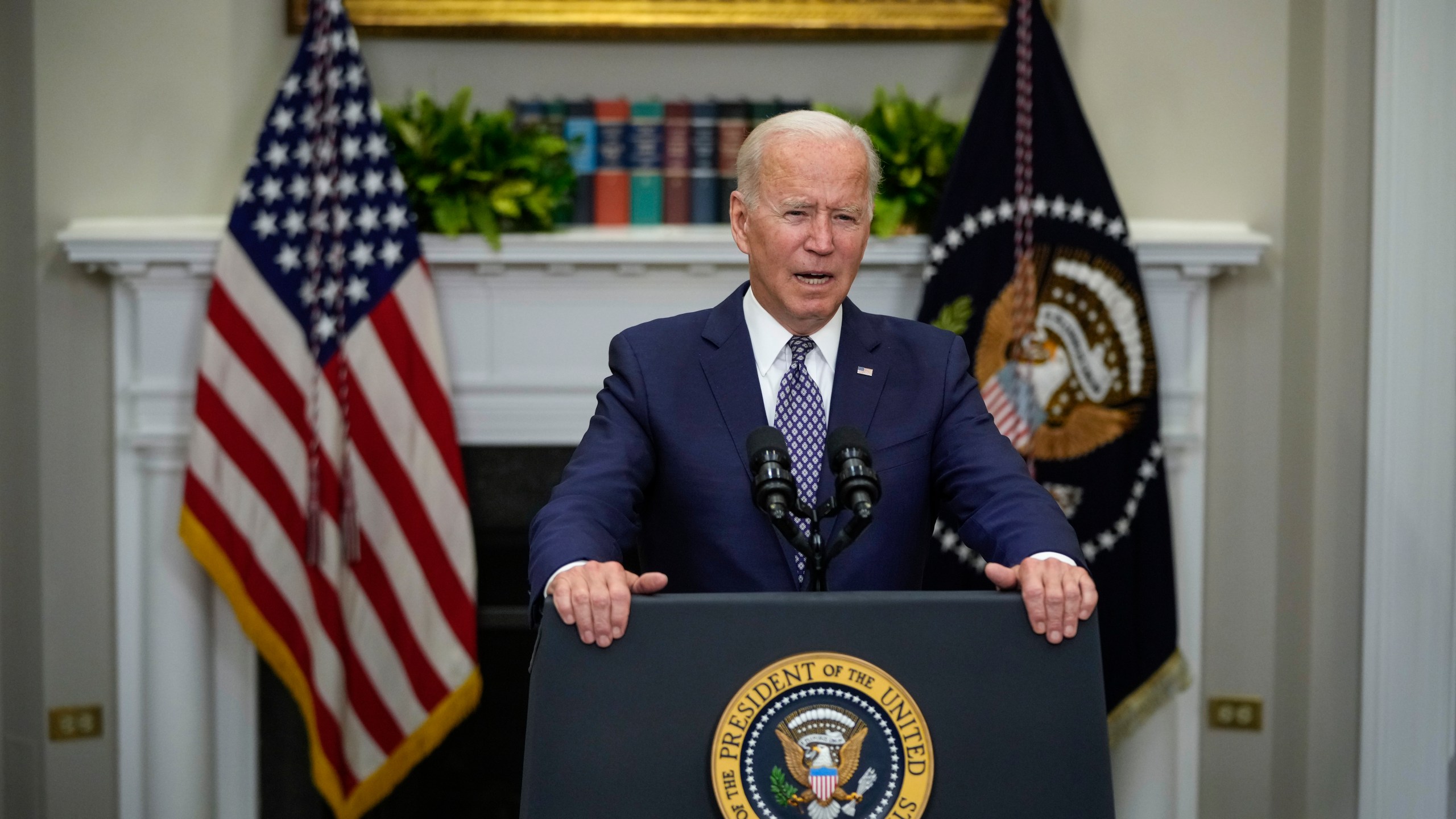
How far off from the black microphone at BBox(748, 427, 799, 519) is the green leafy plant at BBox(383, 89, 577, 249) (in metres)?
1.94

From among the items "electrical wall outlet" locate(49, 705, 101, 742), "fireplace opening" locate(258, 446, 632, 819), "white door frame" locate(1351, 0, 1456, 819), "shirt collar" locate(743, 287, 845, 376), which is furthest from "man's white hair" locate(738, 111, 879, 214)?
"electrical wall outlet" locate(49, 705, 101, 742)

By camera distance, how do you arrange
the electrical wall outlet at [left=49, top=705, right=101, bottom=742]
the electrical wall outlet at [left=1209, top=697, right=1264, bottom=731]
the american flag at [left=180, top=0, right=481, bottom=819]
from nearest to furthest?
1. the american flag at [left=180, top=0, right=481, bottom=819]
2. the electrical wall outlet at [left=49, top=705, right=101, bottom=742]
3. the electrical wall outlet at [left=1209, top=697, right=1264, bottom=731]

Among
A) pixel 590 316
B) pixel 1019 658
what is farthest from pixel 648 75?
pixel 1019 658

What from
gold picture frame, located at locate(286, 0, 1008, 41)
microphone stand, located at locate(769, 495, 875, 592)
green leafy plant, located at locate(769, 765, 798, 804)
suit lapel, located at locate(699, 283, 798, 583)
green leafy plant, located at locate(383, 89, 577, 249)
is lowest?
green leafy plant, located at locate(769, 765, 798, 804)

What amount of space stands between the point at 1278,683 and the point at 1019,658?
2.52 metres

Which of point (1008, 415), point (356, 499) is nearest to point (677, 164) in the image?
point (1008, 415)

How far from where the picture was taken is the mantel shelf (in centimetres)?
316

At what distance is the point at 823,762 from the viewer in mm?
1251

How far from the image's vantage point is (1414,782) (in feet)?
10.3

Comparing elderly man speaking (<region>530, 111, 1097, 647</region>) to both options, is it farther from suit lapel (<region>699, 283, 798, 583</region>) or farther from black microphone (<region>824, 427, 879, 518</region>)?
black microphone (<region>824, 427, 879, 518</region>)

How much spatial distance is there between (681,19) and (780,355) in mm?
1982

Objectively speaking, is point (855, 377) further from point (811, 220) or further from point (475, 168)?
point (475, 168)

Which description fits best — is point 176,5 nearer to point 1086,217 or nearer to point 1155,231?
point 1086,217

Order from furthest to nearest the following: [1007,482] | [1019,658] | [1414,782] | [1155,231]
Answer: [1155,231], [1414,782], [1007,482], [1019,658]
